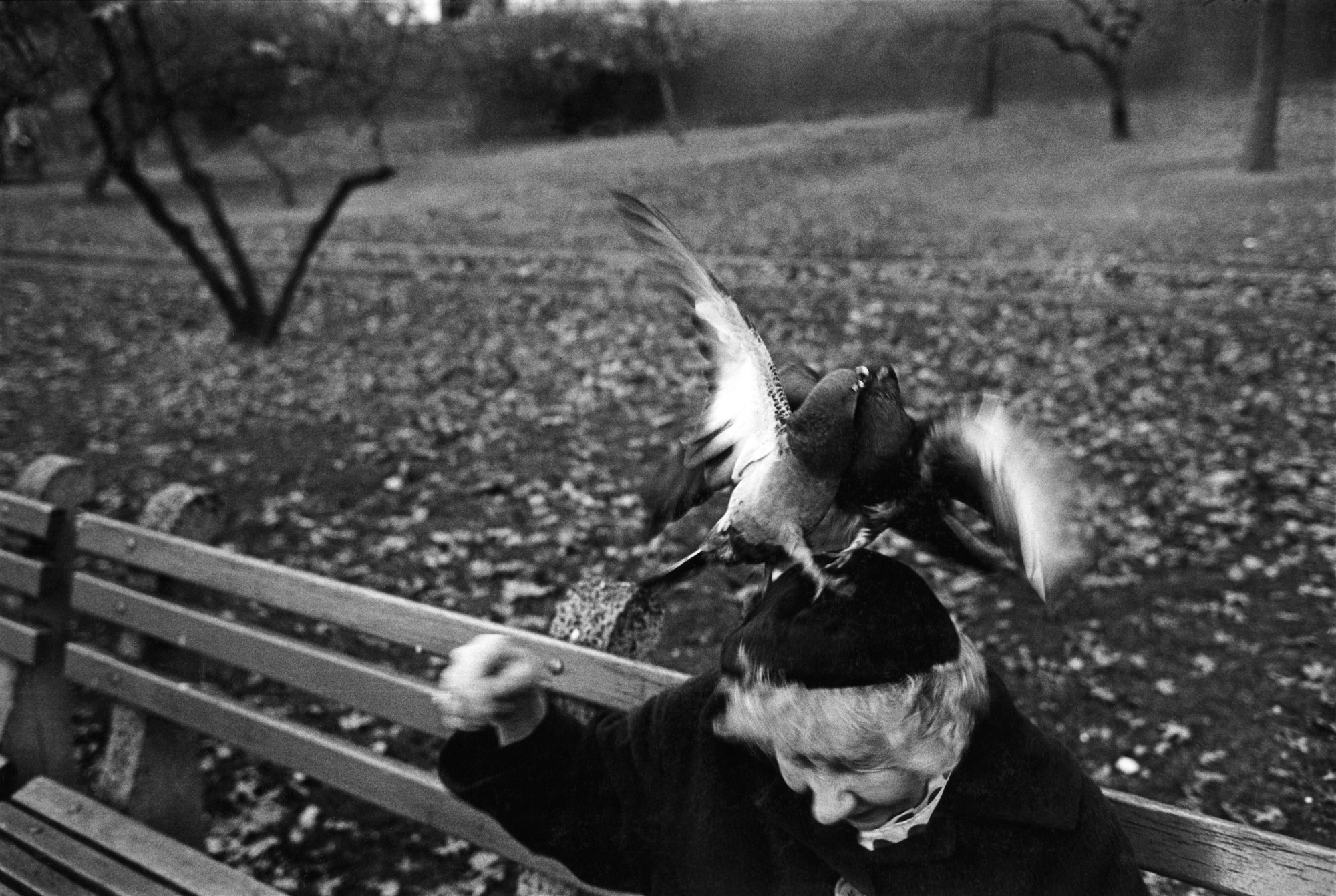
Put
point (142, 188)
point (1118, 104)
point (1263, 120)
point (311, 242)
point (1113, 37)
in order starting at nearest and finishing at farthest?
point (142, 188) → point (311, 242) → point (1263, 120) → point (1113, 37) → point (1118, 104)

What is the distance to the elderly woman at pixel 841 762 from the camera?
1571 mm

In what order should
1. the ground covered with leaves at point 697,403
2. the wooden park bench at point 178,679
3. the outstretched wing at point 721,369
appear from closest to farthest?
1. the outstretched wing at point 721,369
2. the wooden park bench at point 178,679
3. the ground covered with leaves at point 697,403

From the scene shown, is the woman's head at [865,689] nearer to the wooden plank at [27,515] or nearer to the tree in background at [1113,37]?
the wooden plank at [27,515]

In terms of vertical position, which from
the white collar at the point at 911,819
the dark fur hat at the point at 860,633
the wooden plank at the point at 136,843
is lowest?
the wooden plank at the point at 136,843

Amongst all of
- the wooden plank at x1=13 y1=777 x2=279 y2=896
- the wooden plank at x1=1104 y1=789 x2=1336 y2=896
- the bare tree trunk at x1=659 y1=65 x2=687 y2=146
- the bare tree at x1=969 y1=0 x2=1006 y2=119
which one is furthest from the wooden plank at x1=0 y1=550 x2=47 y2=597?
the bare tree at x1=969 y1=0 x2=1006 y2=119

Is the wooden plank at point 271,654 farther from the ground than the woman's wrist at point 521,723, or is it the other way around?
the woman's wrist at point 521,723

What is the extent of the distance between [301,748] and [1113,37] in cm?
2153

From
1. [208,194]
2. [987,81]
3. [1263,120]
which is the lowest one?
[208,194]

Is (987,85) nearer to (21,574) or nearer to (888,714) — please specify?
(21,574)

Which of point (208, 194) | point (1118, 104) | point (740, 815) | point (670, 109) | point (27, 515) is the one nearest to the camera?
point (740, 815)

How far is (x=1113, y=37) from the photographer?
789 inches

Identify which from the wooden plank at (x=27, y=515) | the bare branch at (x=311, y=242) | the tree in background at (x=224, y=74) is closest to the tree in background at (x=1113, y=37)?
the tree in background at (x=224, y=74)

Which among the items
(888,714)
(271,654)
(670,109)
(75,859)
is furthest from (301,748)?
(670,109)

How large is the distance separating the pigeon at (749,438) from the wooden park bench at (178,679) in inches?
19.3
